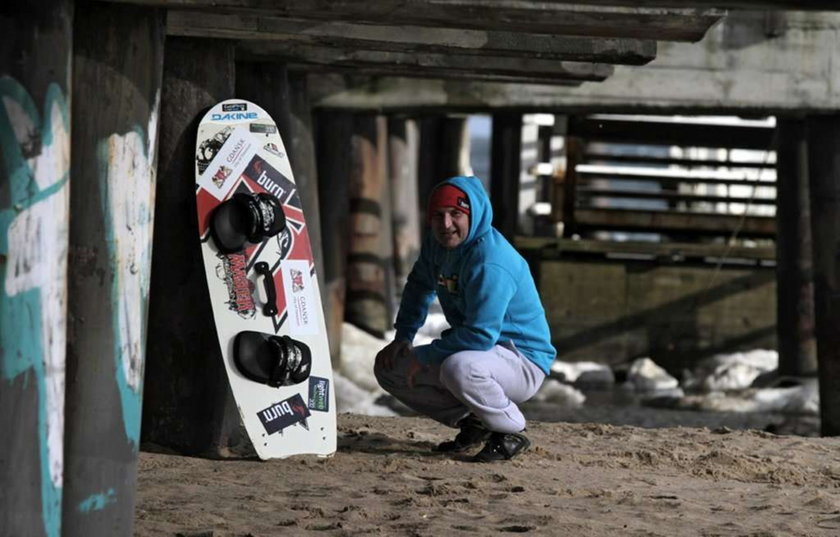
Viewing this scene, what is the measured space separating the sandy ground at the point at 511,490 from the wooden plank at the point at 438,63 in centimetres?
220

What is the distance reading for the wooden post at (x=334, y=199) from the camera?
624 inches

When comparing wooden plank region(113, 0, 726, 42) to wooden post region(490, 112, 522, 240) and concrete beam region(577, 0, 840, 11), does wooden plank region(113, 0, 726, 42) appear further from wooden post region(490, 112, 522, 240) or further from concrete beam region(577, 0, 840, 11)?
wooden post region(490, 112, 522, 240)

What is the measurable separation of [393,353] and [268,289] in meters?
0.66

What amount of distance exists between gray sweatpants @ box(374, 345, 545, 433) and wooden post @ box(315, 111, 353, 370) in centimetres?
762

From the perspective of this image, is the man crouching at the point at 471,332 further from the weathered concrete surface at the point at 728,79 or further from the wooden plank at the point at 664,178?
the wooden plank at the point at 664,178

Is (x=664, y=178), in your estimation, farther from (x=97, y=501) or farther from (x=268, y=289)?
(x=97, y=501)

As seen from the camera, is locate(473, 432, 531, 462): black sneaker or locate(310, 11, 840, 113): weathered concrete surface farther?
locate(310, 11, 840, 113): weathered concrete surface

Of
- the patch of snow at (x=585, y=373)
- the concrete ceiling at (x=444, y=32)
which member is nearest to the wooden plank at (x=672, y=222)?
the patch of snow at (x=585, y=373)

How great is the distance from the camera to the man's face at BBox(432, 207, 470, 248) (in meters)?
7.44

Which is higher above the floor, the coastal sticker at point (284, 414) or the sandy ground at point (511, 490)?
the coastal sticker at point (284, 414)

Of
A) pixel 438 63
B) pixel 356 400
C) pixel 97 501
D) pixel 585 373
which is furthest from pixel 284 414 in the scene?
pixel 585 373

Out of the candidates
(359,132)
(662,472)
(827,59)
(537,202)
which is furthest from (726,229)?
(662,472)

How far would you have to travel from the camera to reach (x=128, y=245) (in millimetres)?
5637

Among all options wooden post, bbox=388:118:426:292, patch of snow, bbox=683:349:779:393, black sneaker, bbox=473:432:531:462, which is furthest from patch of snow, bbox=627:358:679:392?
black sneaker, bbox=473:432:531:462
